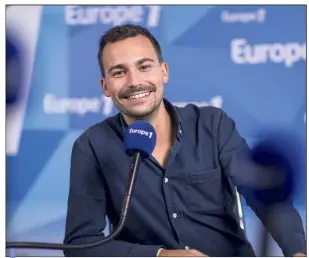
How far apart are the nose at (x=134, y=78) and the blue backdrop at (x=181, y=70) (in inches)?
9.4

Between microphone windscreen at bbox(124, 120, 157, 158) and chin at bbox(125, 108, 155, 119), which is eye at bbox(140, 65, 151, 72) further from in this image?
microphone windscreen at bbox(124, 120, 157, 158)

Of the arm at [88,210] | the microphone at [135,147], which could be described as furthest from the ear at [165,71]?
the microphone at [135,147]

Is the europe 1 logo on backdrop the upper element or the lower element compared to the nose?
upper

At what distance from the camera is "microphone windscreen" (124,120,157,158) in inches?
39.4

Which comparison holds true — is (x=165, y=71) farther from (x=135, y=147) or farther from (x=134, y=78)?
(x=135, y=147)

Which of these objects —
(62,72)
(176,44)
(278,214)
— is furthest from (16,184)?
(278,214)

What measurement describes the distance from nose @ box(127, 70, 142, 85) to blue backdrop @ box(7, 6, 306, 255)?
0.24m

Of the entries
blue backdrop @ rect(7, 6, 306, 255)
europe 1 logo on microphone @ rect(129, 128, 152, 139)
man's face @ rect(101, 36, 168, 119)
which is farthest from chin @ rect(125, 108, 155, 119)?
europe 1 logo on microphone @ rect(129, 128, 152, 139)

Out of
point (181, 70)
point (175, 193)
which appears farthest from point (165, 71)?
point (175, 193)

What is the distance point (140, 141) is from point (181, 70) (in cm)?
60

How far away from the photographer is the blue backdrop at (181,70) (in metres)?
1.56

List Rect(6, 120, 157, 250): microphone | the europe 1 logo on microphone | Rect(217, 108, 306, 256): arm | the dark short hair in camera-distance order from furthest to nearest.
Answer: the dark short hair < Rect(217, 108, 306, 256): arm < the europe 1 logo on microphone < Rect(6, 120, 157, 250): microphone

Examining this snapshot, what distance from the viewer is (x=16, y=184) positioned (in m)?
1.59
